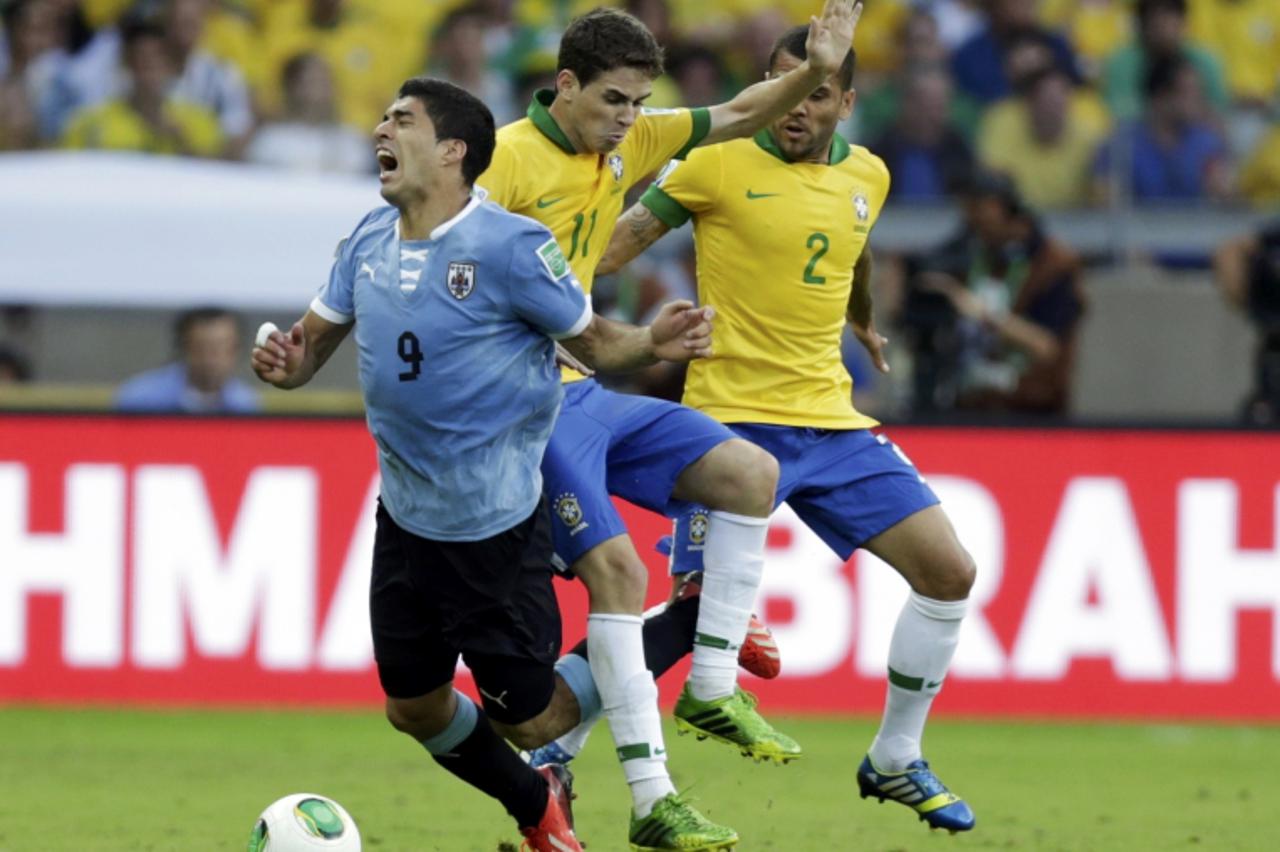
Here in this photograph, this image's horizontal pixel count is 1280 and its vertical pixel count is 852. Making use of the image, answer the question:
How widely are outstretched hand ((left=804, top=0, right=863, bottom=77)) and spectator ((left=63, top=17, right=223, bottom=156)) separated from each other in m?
6.95

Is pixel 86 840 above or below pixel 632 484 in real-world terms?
below

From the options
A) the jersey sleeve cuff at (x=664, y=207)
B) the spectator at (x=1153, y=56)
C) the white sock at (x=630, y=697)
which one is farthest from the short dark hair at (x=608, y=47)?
the spectator at (x=1153, y=56)

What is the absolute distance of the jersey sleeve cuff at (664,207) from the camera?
7770 millimetres

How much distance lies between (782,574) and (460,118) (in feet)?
18.4

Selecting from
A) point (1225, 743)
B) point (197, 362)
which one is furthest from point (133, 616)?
point (1225, 743)

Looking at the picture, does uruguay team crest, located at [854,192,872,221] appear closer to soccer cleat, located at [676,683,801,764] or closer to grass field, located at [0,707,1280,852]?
soccer cleat, located at [676,683,801,764]

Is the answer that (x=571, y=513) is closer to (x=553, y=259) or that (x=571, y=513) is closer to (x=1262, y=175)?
(x=553, y=259)

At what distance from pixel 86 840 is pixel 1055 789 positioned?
4118 mm

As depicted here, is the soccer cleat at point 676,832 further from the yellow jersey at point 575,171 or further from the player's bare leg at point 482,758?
the yellow jersey at point 575,171

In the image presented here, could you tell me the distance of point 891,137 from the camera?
13.7m

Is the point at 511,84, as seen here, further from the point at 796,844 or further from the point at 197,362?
the point at 796,844

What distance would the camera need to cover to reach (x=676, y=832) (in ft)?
22.0

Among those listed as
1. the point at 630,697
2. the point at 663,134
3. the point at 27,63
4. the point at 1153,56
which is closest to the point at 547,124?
the point at 663,134

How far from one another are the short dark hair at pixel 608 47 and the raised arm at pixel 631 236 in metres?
0.87
